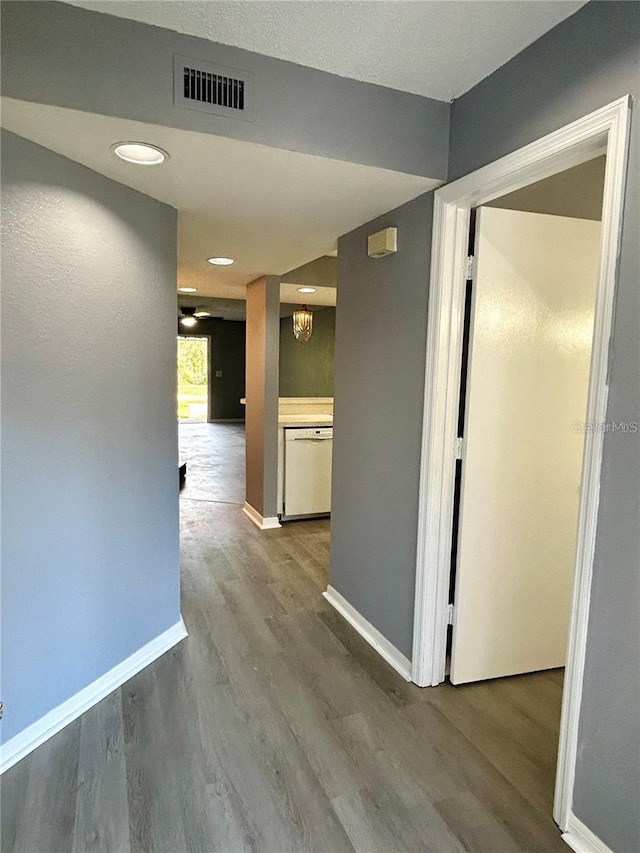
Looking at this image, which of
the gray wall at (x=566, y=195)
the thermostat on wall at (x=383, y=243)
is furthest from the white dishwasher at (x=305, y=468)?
the gray wall at (x=566, y=195)

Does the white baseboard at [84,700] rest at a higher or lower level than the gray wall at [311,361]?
lower

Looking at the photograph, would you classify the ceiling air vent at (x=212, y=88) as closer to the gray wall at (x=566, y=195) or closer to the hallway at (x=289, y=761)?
the gray wall at (x=566, y=195)

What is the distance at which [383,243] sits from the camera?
248cm

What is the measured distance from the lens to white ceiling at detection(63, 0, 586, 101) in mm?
1513

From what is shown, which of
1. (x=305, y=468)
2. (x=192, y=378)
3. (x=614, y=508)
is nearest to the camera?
(x=614, y=508)

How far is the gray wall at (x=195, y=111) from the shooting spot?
1509mm

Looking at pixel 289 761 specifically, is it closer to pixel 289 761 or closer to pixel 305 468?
pixel 289 761

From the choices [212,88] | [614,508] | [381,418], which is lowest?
[614,508]

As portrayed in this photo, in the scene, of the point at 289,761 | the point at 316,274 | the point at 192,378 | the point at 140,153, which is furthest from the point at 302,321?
the point at 192,378

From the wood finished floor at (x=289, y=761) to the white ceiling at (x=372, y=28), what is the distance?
96.6 inches

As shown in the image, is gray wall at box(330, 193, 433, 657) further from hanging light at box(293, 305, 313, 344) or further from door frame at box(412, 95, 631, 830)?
hanging light at box(293, 305, 313, 344)

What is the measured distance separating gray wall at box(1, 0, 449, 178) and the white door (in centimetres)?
47

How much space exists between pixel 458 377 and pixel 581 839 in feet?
5.21

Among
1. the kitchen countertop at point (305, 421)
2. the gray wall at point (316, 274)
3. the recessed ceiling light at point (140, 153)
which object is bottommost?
the kitchen countertop at point (305, 421)
